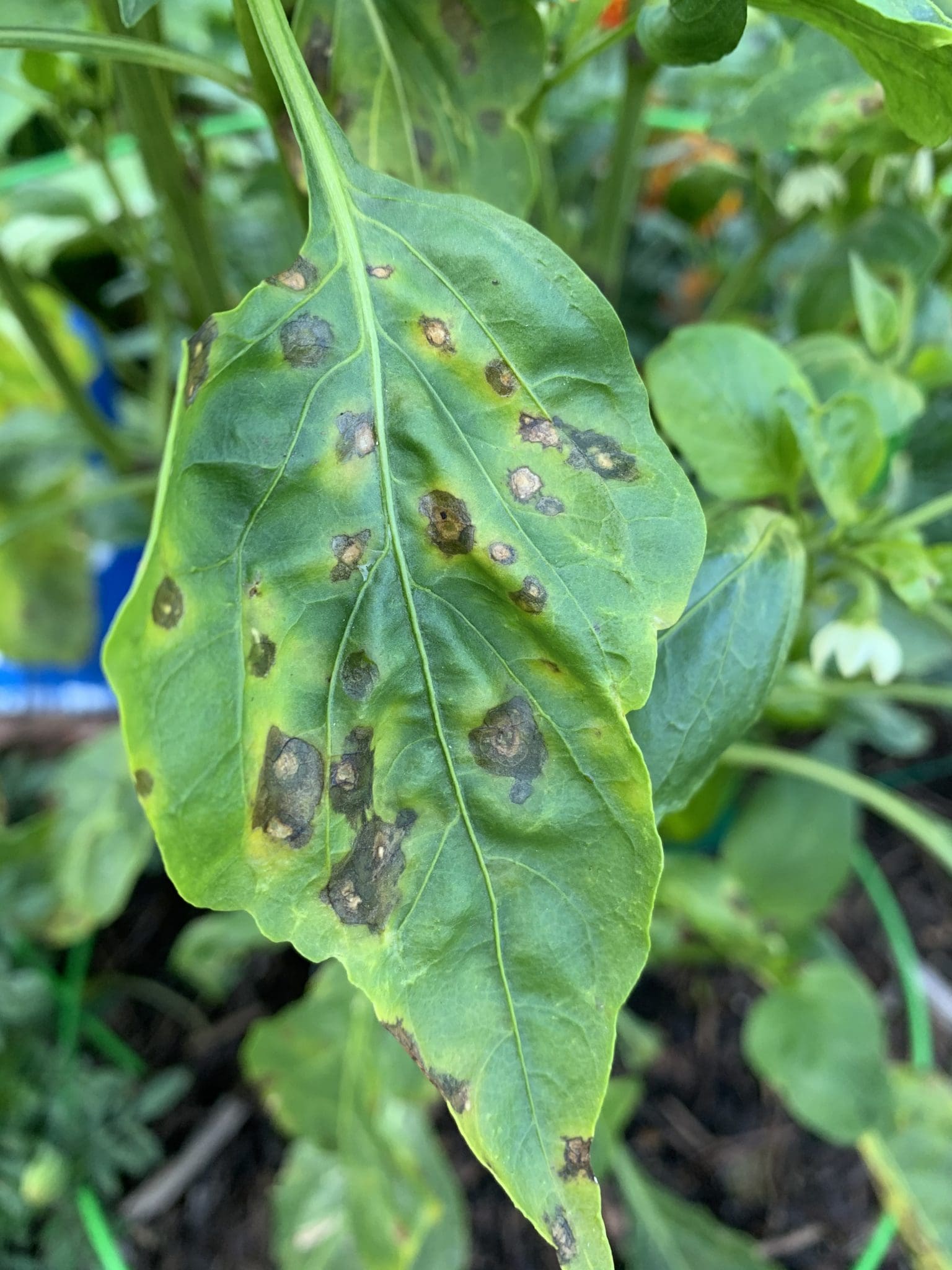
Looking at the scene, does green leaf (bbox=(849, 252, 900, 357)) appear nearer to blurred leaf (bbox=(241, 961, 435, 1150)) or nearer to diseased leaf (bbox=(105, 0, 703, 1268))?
diseased leaf (bbox=(105, 0, 703, 1268))

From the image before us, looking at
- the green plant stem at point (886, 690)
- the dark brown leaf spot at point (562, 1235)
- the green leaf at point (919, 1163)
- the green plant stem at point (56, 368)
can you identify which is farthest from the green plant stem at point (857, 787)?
the green plant stem at point (56, 368)

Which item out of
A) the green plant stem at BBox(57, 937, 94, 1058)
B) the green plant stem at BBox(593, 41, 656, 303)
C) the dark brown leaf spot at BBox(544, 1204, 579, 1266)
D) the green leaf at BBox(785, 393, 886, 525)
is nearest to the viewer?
the dark brown leaf spot at BBox(544, 1204, 579, 1266)

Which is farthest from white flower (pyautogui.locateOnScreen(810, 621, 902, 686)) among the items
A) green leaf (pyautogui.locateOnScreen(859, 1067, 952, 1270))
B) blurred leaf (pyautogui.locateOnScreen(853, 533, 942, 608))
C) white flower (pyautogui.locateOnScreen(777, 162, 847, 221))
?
green leaf (pyautogui.locateOnScreen(859, 1067, 952, 1270))

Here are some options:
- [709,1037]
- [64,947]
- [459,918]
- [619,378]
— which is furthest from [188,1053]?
[619,378]

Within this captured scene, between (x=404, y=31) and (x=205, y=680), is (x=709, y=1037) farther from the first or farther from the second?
(x=404, y=31)

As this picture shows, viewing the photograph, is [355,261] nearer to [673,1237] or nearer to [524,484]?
[524,484]

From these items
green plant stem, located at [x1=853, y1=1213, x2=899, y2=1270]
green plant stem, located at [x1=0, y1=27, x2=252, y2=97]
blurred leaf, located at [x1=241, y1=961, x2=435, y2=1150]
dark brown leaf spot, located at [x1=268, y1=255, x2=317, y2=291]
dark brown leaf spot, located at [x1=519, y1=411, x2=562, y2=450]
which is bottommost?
green plant stem, located at [x1=853, y1=1213, x2=899, y2=1270]

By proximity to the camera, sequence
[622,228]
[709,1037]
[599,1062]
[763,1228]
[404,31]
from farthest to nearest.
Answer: [709,1037]
[763,1228]
[622,228]
[404,31]
[599,1062]
